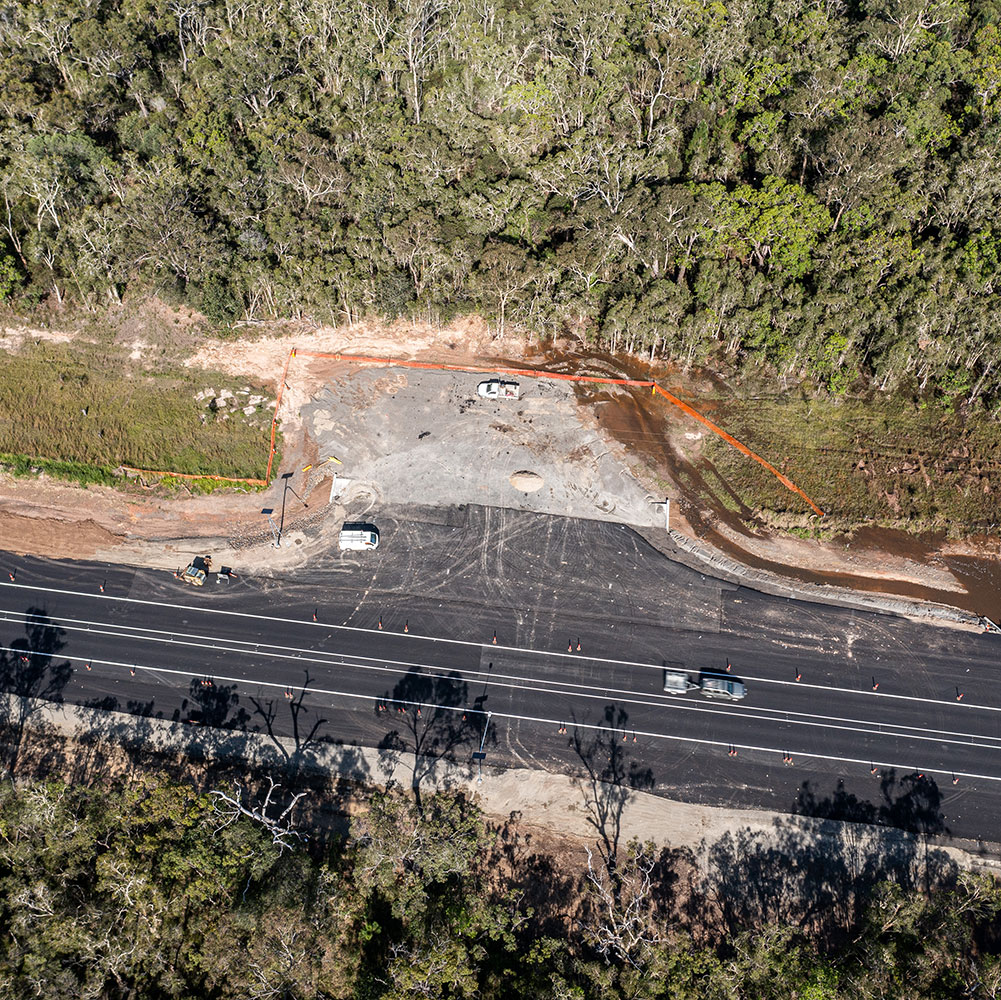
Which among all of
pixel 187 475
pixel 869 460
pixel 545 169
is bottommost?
pixel 187 475

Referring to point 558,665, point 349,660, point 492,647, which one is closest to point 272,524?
point 349,660

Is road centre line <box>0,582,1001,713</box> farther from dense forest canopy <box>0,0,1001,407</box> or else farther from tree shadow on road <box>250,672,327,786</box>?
dense forest canopy <box>0,0,1001,407</box>

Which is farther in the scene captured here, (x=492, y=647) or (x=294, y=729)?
(x=492, y=647)

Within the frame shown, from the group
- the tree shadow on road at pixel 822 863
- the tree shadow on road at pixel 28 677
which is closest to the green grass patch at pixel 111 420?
the tree shadow on road at pixel 28 677

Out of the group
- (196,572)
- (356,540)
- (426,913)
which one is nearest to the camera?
(426,913)

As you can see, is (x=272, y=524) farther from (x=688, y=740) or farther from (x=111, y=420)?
(x=688, y=740)

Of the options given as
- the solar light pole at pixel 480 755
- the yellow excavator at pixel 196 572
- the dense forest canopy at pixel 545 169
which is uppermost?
the dense forest canopy at pixel 545 169

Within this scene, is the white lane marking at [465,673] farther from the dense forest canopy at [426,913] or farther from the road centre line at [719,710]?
the dense forest canopy at [426,913]
